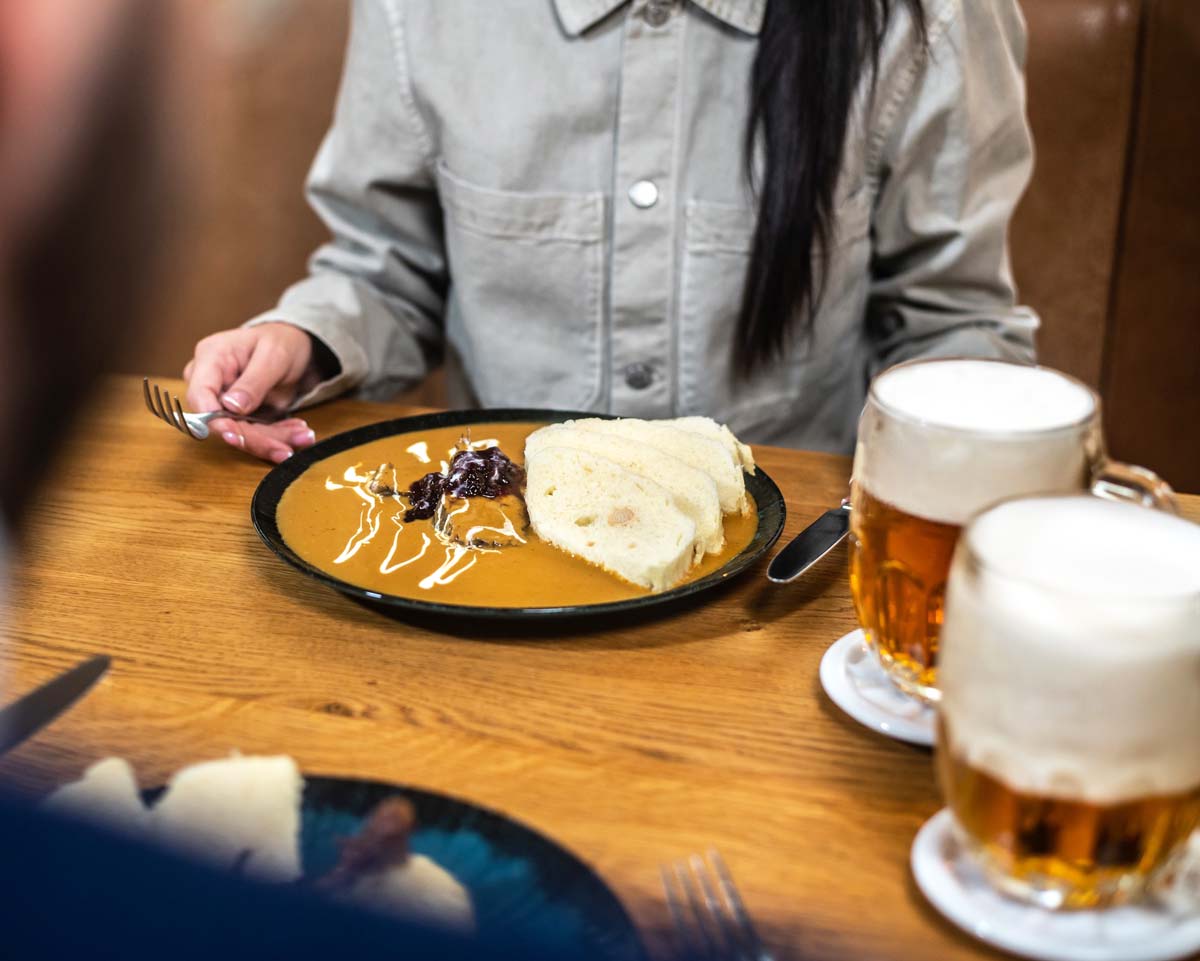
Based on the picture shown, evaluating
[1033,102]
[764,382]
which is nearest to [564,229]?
[764,382]

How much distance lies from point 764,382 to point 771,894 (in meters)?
1.06

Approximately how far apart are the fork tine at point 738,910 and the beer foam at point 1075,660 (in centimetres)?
13

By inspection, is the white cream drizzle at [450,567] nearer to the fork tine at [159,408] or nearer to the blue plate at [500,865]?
the blue plate at [500,865]

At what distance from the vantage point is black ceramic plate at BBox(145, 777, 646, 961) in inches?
21.7

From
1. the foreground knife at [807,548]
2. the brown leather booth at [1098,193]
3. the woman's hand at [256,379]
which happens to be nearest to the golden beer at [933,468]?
the foreground knife at [807,548]

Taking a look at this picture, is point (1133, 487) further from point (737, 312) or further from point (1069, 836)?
point (737, 312)

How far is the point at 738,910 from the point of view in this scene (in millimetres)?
575

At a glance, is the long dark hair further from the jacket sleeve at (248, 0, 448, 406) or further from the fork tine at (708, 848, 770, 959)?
the fork tine at (708, 848, 770, 959)

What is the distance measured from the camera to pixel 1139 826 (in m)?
0.53

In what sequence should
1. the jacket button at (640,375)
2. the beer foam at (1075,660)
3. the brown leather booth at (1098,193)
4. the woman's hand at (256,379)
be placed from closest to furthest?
the beer foam at (1075,660) < the woman's hand at (256,379) < the jacket button at (640,375) < the brown leather booth at (1098,193)

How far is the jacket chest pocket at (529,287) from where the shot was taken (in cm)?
150

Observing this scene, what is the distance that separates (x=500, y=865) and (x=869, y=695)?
28 centimetres

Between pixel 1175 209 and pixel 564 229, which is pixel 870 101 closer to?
pixel 564 229

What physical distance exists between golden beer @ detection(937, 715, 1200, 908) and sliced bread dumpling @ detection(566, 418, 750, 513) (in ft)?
1.36
